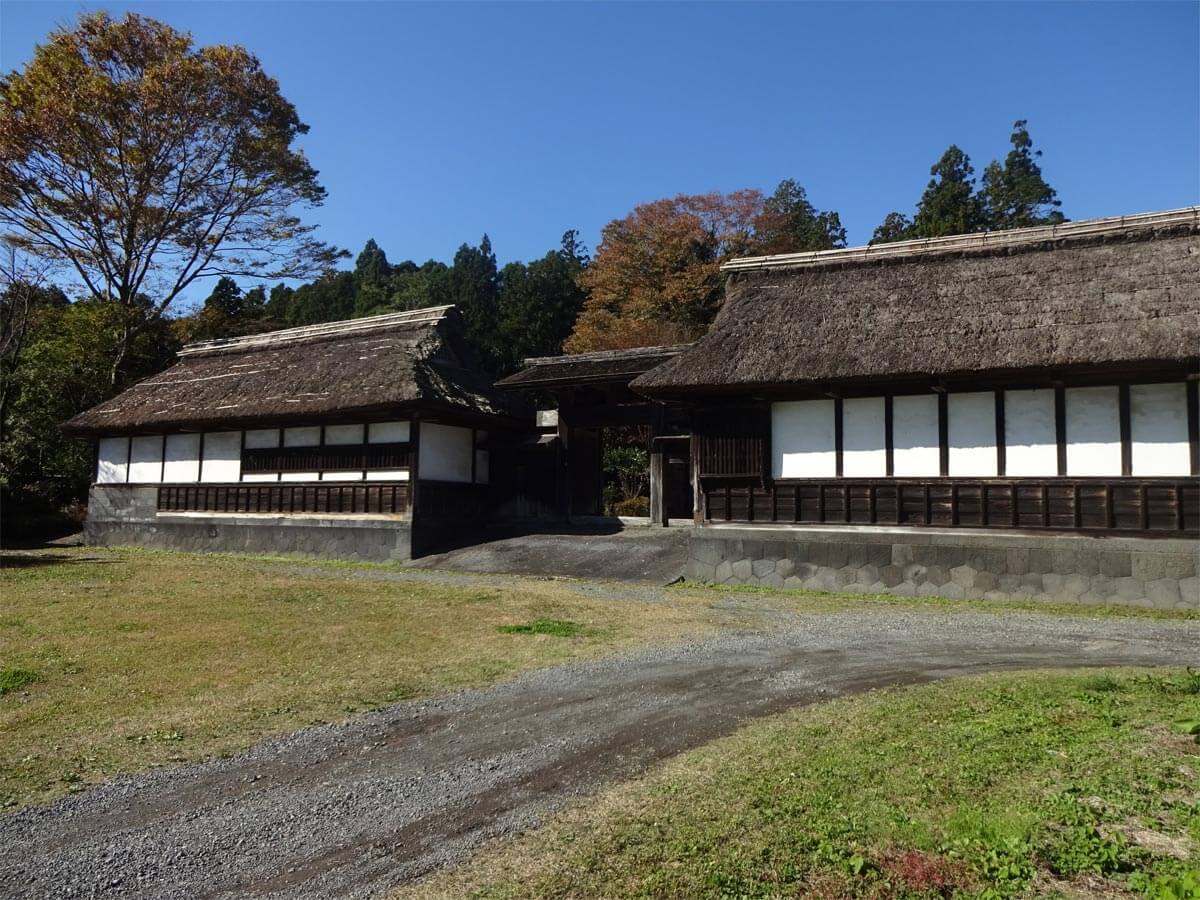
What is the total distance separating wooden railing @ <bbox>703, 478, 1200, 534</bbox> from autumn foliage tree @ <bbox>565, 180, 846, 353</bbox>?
18.7 meters

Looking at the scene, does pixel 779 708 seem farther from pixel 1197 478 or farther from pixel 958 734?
pixel 1197 478

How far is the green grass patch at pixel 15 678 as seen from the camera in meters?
6.74

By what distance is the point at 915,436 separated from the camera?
45.6 feet

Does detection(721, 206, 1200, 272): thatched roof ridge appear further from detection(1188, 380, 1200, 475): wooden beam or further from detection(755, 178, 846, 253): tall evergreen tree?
detection(755, 178, 846, 253): tall evergreen tree

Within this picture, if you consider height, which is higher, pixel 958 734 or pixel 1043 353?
pixel 1043 353

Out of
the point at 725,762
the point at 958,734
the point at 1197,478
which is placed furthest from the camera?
the point at 1197,478

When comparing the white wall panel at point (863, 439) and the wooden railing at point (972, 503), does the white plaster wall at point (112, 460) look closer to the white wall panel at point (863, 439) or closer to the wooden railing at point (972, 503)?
the wooden railing at point (972, 503)

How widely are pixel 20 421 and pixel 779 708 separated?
97.4 ft

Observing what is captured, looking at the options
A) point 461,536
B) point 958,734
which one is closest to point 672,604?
point 958,734

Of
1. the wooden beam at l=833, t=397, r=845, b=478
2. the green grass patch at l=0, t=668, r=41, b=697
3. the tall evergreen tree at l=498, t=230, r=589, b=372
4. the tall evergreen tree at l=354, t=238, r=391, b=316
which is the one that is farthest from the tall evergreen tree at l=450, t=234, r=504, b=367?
the green grass patch at l=0, t=668, r=41, b=697

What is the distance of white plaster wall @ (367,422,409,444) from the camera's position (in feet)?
64.3

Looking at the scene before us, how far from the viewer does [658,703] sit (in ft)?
21.0

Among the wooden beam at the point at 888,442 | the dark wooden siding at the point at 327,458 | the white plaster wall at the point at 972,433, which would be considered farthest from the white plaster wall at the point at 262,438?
the white plaster wall at the point at 972,433

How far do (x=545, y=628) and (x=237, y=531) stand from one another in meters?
15.3
